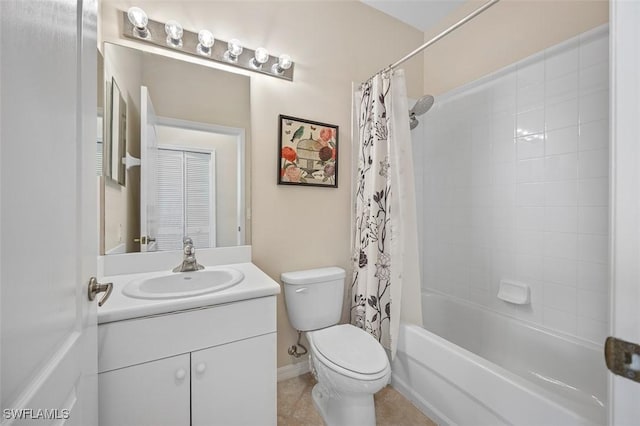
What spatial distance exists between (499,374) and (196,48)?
2.18 m

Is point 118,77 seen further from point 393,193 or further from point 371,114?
point 393,193

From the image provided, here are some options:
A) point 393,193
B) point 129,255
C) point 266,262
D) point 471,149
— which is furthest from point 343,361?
point 471,149

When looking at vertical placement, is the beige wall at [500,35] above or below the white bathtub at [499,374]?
above

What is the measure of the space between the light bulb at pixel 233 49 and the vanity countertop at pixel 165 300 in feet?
4.12

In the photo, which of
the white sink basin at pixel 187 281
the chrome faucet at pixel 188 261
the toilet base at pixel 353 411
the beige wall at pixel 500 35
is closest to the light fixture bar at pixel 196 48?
the chrome faucet at pixel 188 261

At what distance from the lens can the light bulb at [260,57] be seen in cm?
160

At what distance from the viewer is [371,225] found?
1630 millimetres

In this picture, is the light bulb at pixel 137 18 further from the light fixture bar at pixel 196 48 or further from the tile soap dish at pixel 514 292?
the tile soap dish at pixel 514 292

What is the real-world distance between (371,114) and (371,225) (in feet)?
2.32

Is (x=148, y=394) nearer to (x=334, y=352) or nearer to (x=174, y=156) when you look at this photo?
(x=334, y=352)

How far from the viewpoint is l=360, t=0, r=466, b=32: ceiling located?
2.04 m

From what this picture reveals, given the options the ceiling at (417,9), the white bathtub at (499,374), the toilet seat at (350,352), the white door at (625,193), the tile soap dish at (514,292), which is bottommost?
the white bathtub at (499,374)
